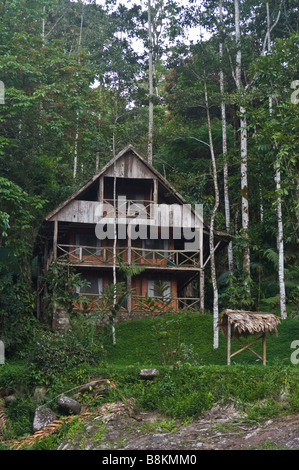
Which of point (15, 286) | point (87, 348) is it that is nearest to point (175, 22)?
point (15, 286)

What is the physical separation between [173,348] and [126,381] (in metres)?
3.92

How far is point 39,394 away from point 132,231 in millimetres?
11495

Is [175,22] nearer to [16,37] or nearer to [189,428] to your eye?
[16,37]

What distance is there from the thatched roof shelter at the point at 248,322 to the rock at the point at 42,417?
16.4ft

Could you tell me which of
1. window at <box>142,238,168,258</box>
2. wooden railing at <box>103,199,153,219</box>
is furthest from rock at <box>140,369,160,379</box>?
window at <box>142,238,168,258</box>

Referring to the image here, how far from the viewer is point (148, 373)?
15648 millimetres

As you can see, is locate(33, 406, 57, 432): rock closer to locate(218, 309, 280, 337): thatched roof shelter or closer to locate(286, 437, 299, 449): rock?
locate(218, 309, 280, 337): thatched roof shelter

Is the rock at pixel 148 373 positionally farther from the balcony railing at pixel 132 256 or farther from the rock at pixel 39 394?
the balcony railing at pixel 132 256

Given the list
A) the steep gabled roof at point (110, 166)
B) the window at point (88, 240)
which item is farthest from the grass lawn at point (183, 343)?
the window at point (88, 240)

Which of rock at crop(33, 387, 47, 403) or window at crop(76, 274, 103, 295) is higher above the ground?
window at crop(76, 274, 103, 295)

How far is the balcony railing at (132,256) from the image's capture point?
82.4 feet

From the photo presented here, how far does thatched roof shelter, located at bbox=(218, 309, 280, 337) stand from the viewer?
54.0ft

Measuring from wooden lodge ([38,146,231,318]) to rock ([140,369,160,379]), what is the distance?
8.87 meters

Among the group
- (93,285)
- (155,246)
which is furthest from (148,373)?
(155,246)
